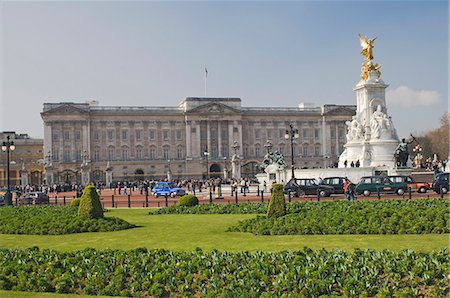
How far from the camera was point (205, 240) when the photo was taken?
1463cm

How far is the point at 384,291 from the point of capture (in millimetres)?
→ 8836

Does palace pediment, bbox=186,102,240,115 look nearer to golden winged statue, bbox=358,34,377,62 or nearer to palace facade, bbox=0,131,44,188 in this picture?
palace facade, bbox=0,131,44,188

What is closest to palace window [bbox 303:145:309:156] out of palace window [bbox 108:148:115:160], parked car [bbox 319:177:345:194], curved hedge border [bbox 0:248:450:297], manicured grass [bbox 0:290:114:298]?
palace window [bbox 108:148:115:160]

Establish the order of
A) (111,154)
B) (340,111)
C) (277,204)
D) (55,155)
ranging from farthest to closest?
(340,111)
(111,154)
(55,155)
(277,204)

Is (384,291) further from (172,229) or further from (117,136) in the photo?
(117,136)

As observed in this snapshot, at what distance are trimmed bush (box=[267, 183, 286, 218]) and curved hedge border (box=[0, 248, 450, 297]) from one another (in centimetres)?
661

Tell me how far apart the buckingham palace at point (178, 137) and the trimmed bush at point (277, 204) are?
3178 inches

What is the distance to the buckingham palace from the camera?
98875 mm

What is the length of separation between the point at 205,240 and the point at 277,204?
4.00m

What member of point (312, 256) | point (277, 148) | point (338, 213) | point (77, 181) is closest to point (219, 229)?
point (338, 213)

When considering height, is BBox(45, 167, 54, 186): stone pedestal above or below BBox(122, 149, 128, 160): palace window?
below

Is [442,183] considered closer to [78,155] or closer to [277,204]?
[277,204]

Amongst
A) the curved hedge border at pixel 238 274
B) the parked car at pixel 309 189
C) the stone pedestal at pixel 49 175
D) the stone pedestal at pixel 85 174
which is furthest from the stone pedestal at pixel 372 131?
the stone pedestal at pixel 49 175

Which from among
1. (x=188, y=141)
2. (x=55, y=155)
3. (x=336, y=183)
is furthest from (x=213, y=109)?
(x=336, y=183)
